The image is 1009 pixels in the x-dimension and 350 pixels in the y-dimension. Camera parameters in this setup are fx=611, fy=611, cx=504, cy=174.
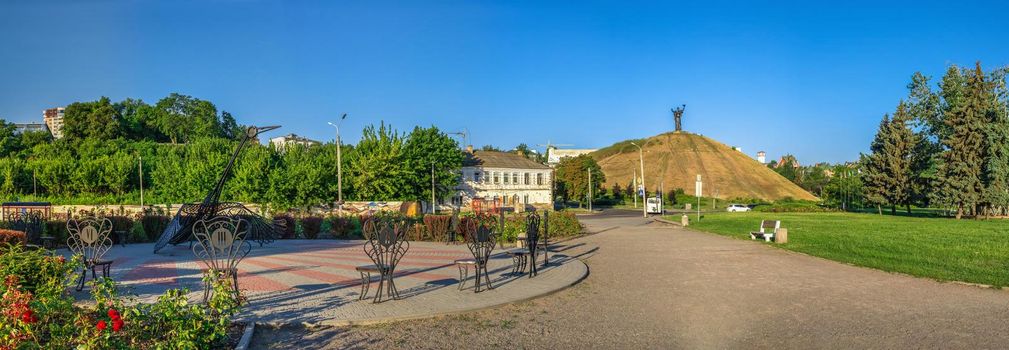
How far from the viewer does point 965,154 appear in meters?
45.4

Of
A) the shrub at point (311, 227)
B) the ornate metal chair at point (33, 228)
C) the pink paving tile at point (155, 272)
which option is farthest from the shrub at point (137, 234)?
the pink paving tile at point (155, 272)

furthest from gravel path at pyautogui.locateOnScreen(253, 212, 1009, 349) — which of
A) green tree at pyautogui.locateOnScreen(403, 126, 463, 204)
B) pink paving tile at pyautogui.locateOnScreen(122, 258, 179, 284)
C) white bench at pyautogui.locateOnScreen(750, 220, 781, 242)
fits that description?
green tree at pyautogui.locateOnScreen(403, 126, 463, 204)

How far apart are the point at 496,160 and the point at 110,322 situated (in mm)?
72763

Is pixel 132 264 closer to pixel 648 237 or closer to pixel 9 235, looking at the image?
pixel 9 235

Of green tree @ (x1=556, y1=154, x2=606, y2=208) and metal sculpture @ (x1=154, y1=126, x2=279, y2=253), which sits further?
green tree @ (x1=556, y1=154, x2=606, y2=208)

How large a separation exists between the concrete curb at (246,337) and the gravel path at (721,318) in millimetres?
146

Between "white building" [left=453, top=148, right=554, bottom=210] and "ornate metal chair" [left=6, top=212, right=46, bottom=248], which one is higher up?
"white building" [left=453, top=148, right=554, bottom=210]

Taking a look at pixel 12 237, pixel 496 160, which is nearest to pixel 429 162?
pixel 496 160

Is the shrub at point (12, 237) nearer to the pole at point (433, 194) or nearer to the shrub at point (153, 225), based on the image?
the shrub at point (153, 225)

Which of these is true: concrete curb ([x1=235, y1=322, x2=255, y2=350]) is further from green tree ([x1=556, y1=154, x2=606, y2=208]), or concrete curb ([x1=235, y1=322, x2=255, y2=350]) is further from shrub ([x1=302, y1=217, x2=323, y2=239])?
green tree ([x1=556, y1=154, x2=606, y2=208])

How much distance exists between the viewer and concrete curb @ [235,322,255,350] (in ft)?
24.5

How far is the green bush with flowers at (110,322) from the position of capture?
574 cm

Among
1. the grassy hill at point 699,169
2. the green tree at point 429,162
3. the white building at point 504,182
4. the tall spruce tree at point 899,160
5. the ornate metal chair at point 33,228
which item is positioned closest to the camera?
the ornate metal chair at point 33,228

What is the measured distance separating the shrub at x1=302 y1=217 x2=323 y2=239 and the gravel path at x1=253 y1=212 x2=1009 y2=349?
53.7 ft
